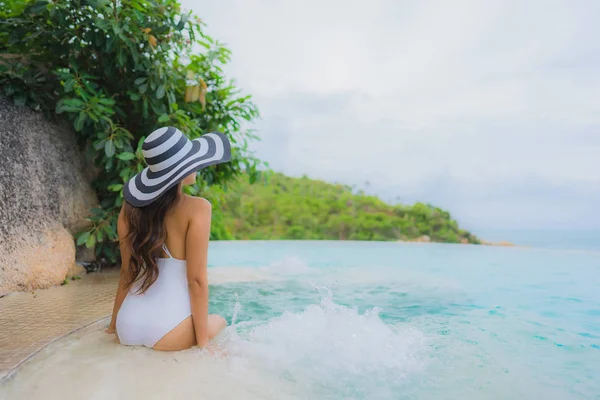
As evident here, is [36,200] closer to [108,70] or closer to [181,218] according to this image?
[108,70]

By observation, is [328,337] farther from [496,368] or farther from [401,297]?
[401,297]

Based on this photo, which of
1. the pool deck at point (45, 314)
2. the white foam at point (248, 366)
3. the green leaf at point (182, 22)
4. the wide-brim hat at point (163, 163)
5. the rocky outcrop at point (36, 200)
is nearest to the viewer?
the white foam at point (248, 366)

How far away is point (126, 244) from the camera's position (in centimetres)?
219

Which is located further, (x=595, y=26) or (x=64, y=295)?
(x=595, y=26)

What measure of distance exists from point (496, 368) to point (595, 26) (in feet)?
25.5

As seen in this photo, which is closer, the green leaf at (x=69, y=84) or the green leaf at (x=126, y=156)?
the green leaf at (x=69, y=84)

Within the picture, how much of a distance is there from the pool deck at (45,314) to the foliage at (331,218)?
831 centimetres

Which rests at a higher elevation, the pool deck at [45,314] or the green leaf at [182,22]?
the green leaf at [182,22]

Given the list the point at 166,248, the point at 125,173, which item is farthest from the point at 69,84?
the point at 166,248

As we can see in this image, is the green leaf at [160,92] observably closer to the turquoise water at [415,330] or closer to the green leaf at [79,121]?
A: the green leaf at [79,121]

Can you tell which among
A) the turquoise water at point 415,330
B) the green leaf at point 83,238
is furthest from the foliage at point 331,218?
the green leaf at point 83,238

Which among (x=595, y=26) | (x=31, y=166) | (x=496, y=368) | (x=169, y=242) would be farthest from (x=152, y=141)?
(x=595, y=26)

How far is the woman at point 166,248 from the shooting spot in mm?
2094

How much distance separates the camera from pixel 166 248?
7.08ft
